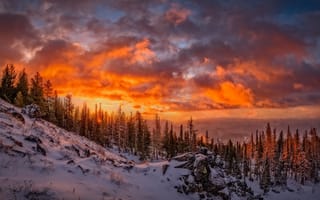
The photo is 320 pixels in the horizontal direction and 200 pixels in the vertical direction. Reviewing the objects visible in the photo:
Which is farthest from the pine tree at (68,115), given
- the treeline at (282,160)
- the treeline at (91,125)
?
the treeline at (282,160)

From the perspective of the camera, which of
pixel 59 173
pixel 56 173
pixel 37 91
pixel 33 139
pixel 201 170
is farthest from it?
pixel 37 91

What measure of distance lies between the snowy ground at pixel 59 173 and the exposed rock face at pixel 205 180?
954mm

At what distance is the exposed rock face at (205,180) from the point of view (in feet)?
105

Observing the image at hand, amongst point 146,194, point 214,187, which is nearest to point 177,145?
point 214,187

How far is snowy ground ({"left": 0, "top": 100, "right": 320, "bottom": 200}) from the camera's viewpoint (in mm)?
17048

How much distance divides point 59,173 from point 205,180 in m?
17.0

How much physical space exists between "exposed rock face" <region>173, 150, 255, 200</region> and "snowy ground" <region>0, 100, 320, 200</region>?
95 centimetres

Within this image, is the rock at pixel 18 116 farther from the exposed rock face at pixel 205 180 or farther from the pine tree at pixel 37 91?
the pine tree at pixel 37 91

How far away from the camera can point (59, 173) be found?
2089 centimetres

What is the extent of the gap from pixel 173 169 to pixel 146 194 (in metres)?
9.58

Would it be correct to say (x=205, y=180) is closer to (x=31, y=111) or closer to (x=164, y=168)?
(x=164, y=168)

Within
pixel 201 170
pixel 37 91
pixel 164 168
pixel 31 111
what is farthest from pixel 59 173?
pixel 37 91

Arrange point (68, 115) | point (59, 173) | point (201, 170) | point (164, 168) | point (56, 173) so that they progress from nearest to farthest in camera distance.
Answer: point (56, 173)
point (59, 173)
point (164, 168)
point (201, 170)
point (68, 115)

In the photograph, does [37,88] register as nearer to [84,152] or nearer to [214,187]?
[84,152]
